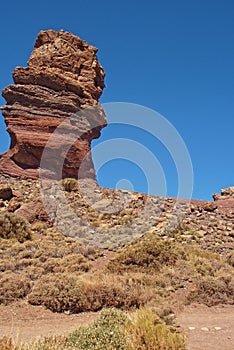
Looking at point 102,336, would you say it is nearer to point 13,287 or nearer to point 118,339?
point 118,339

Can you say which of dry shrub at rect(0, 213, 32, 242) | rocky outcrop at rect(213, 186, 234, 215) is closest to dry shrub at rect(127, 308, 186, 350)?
dry shrub at rect(0, 213, 32, 242)

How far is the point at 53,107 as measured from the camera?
104 ft

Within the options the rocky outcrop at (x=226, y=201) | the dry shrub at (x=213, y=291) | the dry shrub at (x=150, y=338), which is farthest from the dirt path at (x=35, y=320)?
the rocky outcrop at (x=226, y=201)

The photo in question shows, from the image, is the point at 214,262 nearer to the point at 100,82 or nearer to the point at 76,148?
the point at 76,148

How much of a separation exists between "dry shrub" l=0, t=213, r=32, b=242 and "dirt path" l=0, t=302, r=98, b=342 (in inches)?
338

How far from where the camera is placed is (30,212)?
23047 millimetres

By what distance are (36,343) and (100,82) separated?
33.2 metres

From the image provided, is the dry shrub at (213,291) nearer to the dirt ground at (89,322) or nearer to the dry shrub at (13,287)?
the dirt ground at (89,322)

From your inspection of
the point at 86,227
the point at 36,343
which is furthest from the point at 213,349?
the point at 86,227

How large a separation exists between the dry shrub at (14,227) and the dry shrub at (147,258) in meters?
6.42

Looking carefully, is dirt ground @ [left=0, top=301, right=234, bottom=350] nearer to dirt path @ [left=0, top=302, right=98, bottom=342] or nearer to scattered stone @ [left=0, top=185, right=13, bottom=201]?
dirt path @ [left=0, top=302, right=98, bottom=342]

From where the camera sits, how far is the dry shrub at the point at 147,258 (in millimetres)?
15211

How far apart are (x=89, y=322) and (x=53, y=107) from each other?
24781 millimetres

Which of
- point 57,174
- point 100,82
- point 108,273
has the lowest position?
point 108,273
